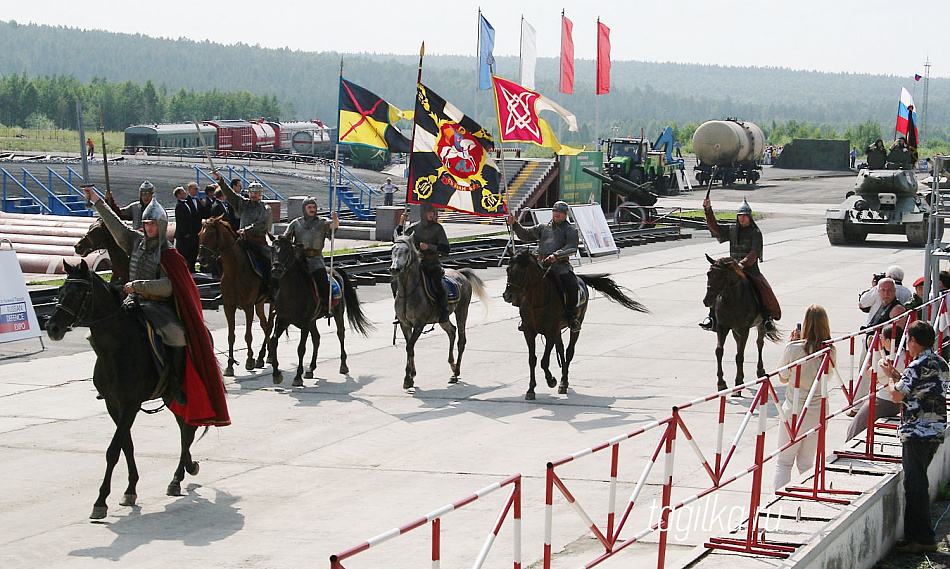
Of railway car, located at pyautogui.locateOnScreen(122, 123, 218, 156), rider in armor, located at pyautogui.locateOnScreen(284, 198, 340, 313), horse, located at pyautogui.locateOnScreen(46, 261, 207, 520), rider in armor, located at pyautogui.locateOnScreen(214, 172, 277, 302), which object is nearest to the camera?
horse, located at pyautogui.locateOnScreen(46, 261, 207, 520)

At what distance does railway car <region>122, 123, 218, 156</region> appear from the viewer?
8269 cm

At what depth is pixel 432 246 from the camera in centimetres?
1611

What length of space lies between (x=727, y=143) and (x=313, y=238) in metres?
59.8

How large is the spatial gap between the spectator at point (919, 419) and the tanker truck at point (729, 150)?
6346 cm

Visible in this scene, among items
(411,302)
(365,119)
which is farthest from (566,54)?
(411,302)

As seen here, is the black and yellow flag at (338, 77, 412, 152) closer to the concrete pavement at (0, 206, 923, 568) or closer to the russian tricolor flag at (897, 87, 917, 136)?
the concrete pavement at (0, 206, 923, 568)

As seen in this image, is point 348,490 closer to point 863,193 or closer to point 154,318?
point 154,318

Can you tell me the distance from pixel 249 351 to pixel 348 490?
6.88m

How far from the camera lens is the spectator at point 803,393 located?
10.1m

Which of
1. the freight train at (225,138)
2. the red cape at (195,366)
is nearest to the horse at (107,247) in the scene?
the red cape at (195,366)

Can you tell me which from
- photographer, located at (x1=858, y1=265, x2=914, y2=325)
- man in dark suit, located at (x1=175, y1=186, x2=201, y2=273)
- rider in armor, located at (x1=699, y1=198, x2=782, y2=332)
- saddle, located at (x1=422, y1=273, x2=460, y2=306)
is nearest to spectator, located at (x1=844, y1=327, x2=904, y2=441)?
photographer, located at (x1=858, y1=265, x2=914, y2=325)

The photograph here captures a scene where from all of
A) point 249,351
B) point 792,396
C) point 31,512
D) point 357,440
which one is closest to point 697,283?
point 249,351

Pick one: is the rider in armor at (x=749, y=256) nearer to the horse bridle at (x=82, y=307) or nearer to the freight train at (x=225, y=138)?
the horse bridle at (x=82, y=307)

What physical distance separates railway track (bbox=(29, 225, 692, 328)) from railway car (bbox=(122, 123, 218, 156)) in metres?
48.6
